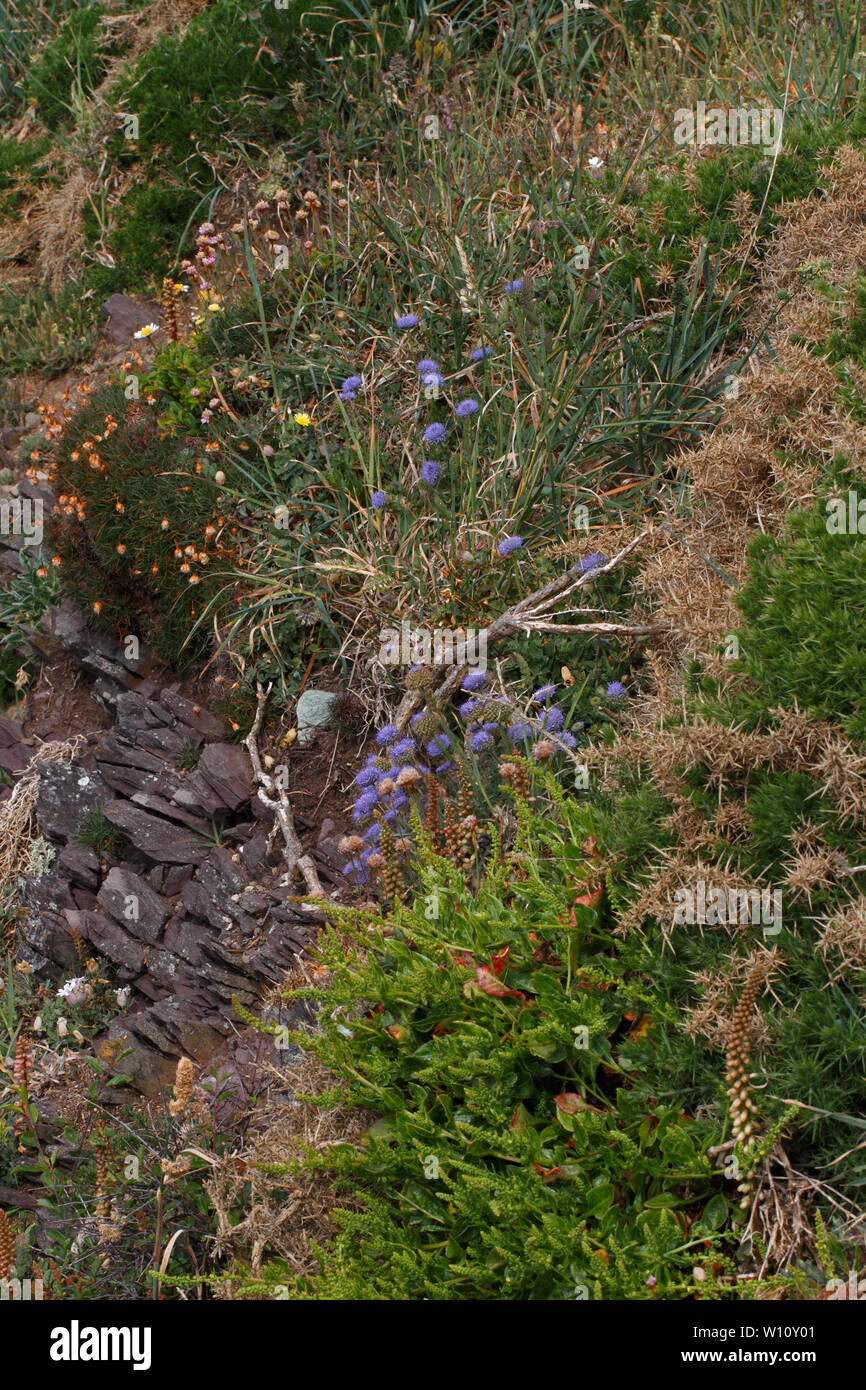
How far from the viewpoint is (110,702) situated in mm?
5555

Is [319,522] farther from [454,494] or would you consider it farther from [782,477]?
[782,477]

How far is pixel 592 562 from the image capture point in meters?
3.96

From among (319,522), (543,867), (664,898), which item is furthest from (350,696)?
(664,898)

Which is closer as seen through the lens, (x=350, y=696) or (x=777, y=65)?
(x=350, y=696)

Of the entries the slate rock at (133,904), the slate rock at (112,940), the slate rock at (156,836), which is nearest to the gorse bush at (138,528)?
the slate rock at (156,836)

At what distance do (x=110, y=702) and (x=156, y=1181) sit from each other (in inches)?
106

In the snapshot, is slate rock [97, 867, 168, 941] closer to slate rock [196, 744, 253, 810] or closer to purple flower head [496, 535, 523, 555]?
slate rock [196, 744, 253, 810]

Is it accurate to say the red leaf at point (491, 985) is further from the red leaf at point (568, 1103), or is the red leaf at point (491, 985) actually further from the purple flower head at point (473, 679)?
the purple flower head at point (473, 679)

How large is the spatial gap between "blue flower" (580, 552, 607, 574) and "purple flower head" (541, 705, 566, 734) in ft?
1.71

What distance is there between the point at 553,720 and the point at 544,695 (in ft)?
0.40

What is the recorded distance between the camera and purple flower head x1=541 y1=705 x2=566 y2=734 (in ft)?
12.4

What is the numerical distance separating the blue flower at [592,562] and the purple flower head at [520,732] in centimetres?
61

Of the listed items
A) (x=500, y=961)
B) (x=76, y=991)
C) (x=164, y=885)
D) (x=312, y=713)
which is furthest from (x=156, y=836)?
(x=500, y=961)

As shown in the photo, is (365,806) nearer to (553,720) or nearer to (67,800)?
(553,720)
